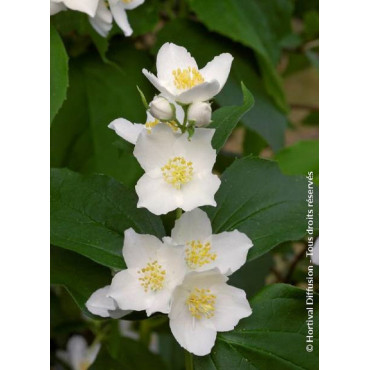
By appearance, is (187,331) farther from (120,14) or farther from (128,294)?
(120,14)

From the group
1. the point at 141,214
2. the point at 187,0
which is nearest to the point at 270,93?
the point at 187,0

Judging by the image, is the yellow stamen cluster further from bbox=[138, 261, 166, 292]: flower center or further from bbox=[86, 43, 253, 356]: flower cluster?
bbox=[138, 261, 166, 292]: flower center

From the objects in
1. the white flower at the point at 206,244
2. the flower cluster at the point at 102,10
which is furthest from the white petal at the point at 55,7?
the white flower at the point at 206,244

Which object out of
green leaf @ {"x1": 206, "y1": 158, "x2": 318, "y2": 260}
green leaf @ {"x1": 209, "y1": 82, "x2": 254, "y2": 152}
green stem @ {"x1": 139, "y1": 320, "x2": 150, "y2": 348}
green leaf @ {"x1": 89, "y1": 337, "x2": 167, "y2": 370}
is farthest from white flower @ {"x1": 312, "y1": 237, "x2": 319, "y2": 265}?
green stem @ {"x1": 139, "y1": 320, "x2": 150, "y2": 348}

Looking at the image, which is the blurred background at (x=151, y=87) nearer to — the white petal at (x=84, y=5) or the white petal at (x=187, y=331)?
the white petal at (x=84, y=5)

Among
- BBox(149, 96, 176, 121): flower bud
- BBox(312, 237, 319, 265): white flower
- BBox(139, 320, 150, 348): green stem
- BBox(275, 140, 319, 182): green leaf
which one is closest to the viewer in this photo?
BBox(149, 96, 176, 121): flower bud

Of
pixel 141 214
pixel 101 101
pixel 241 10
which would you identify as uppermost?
pixel 241 10

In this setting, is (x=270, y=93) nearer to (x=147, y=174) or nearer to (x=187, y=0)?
(x=187, y=0)
